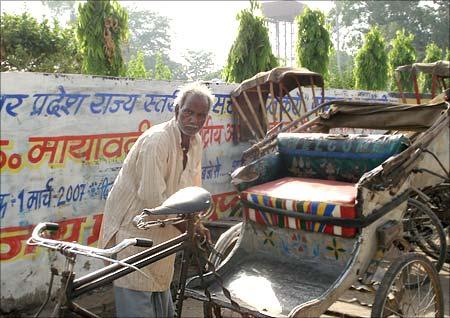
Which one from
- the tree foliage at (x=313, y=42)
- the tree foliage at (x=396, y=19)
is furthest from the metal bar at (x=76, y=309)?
the tree foliage at (x=396, y=19)

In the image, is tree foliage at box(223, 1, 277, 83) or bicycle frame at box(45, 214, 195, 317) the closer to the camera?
bicycle frame at box(45, 214, 195, 317)

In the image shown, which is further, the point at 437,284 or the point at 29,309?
the point at 29,309

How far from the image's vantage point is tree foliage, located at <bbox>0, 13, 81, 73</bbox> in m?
13.5

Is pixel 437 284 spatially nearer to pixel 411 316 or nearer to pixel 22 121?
pixel 411 316

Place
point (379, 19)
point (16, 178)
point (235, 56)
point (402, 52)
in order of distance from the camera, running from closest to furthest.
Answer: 1. point (16, 178)
2. point (235, 56)
3. point (402, 52)
4. point (379, 19)

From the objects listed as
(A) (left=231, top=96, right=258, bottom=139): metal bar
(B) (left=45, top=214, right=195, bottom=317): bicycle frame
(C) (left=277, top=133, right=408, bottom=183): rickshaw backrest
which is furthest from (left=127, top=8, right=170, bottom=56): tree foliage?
(B) (left=45, top=214, right=195, bottom=317): bicycle frame

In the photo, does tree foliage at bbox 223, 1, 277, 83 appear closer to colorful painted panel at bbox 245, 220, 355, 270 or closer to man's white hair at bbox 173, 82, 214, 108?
colorful painted panel at bbox 245, 220, 355, 270

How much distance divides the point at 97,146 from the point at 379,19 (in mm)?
37458

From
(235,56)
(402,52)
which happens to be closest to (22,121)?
(235,56)

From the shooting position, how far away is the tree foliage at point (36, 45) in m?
13.5

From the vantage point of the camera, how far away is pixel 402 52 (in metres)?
15.2

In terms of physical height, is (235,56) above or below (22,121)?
above

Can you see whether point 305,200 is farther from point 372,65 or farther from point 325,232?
point 372,65

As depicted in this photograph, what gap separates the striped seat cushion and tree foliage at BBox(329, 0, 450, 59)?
107ft
